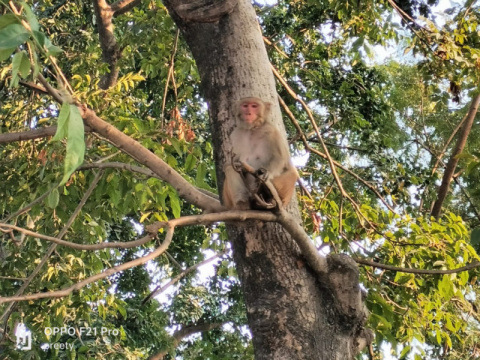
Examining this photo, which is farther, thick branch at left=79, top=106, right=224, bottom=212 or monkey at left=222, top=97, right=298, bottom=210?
monkey at left=222, top=97, right=298, bottom=210

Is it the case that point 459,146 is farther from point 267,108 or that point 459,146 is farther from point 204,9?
point 204,9

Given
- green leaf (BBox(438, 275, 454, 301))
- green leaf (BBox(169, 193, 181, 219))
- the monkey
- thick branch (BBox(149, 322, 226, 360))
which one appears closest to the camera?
the monkey

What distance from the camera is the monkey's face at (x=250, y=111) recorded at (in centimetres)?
239

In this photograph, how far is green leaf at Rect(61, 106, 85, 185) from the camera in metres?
1.07

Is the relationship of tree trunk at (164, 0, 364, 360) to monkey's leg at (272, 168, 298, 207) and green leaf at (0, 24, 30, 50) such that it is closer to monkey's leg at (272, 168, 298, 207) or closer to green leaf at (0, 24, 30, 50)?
monkey's leg at (272, 168, 298, 207)

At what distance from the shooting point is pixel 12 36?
3.75 ft

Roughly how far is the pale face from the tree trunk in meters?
0.05

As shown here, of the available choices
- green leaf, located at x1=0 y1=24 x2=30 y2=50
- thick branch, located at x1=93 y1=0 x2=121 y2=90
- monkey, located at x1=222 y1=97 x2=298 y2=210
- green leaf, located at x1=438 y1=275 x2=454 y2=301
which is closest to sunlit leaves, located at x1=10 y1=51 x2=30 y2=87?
green leaf, located at x1=0 y1=24 x2=30 y2=50

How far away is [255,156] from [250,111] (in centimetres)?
61

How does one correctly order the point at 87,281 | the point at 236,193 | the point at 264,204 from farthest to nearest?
the point at 236,193, the point at 264,204, the point at 87,281

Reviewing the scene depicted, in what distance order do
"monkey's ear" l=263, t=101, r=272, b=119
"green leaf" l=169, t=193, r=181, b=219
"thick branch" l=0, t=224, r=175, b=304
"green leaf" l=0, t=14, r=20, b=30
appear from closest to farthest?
"green leaf" l=0, t=14, r=20, b=30 < "thick branch" l=0, t=224, r=175, b=304 < "monkey's ear" l=263, t=101, r=272, b=119 < "green leaf" l=169, t=193, r=181, b=219

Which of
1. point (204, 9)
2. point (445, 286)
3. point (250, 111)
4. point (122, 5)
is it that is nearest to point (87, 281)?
point (250, 111)

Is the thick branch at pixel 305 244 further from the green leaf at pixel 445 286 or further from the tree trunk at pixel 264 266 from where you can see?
the green leaf at pixel 445 286

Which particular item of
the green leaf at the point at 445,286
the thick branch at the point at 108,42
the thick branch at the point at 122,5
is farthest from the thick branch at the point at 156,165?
the thick branch at the point at 122,5
